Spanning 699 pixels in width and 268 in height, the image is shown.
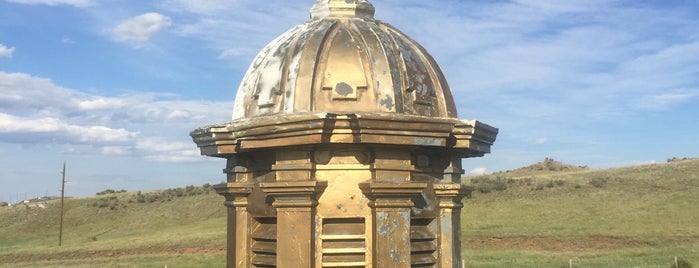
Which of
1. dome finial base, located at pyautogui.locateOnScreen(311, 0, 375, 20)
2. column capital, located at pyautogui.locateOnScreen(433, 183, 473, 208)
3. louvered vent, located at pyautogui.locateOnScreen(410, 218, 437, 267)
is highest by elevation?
dome finial base, located at pyautogui.locateOnScreen(311, 0, 375, 20)

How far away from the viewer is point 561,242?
33.0 meters

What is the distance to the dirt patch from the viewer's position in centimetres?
3209

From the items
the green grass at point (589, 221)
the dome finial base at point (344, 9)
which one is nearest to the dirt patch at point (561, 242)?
the green grass at point (589, 221)

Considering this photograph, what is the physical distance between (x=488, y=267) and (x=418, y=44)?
69.1 ft

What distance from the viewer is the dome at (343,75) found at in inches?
179

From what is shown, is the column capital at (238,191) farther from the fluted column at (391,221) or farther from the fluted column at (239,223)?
the fluted column at (391,221)

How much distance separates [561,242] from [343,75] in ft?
101

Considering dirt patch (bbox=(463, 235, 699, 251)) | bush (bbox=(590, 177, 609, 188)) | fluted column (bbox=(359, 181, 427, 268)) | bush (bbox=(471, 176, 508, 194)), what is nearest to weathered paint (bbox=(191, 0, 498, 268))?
fluted column (bbox=(359, 181, 427, 268))

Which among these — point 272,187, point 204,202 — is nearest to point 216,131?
point 272,187

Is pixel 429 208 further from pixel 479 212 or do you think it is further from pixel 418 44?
pixel 479 212

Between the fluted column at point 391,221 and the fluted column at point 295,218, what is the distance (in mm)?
363

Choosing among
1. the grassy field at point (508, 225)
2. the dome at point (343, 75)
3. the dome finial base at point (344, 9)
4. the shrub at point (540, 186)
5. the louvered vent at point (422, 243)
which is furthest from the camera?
the shrub at point (540, 186)

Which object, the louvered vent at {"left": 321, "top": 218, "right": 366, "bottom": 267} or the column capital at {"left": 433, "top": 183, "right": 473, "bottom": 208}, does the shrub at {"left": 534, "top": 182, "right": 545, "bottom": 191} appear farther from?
the louvered vent at {"left": 321, "top": 218, "right": 366, "bottom": 267}

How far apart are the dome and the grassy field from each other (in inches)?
860
